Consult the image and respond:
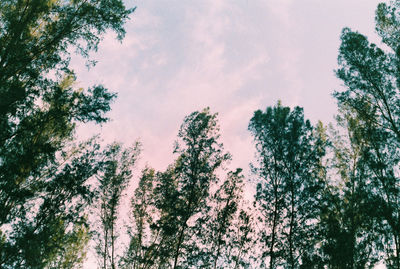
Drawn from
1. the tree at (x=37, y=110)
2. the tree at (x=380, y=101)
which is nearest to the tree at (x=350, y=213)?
the tree at (x=380, y=101)

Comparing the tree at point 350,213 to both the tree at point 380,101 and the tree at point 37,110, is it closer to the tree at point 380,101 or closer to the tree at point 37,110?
the tree at point 380,101

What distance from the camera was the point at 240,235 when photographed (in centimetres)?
2236

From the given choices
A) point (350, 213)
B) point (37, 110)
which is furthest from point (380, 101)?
point (37, 110)

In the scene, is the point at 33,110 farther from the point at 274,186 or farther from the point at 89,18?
the point at 274,186

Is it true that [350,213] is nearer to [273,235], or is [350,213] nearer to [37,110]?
[273,235]

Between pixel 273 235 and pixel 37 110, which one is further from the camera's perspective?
pixel 273 235

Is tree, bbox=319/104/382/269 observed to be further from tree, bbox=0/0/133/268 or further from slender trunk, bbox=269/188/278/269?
tree, bbox=0/0/133/268

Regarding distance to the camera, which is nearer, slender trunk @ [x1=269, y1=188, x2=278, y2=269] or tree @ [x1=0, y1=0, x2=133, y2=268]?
tree @ [x1=0, y1=0, x2=133, y2=268]

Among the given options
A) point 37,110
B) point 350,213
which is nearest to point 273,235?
point 350,213

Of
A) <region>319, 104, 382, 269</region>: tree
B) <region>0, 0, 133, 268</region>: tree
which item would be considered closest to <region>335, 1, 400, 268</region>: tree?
<region>319, 104, 382, 269</region>: tree

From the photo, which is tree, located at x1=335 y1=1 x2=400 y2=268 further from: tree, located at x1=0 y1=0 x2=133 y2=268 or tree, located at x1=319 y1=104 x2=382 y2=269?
tree, located at x1=0 y1=0 x2=133 y2=268

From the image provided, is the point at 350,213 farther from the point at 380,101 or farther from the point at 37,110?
the point at 37,110

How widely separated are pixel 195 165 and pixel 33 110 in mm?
12065

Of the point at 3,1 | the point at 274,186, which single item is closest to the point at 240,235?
the point at 274,186
